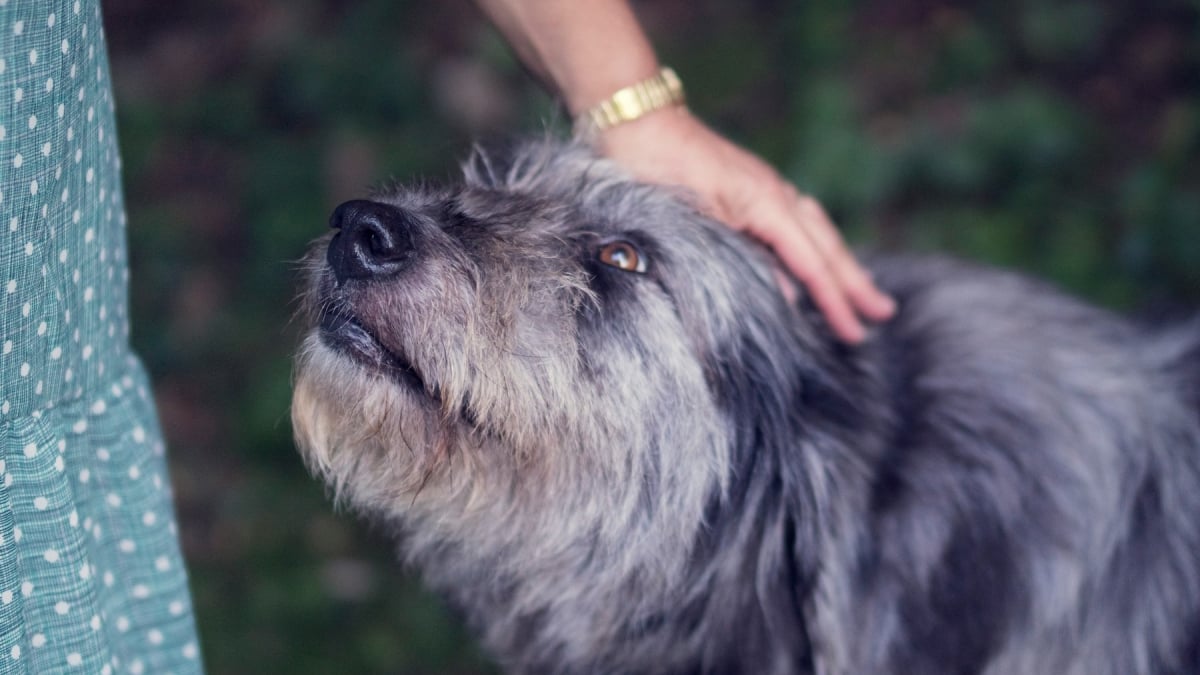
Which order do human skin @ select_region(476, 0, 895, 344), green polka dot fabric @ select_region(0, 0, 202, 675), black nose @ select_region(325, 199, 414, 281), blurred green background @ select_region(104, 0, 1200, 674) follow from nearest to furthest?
green polka dot fabric @ select_region(0, 0, 202, 675)
black nose @ select_region(325, 199, 414, 281)
human skin @ select_region(476, 0, 895, 344)
blurred green background @ select_region(104, 0, 1200, 674)

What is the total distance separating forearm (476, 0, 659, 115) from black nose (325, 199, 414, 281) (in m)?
0.61

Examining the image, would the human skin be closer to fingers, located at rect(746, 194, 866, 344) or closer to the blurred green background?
fingers, located at rect(746, 194, 866, 344)

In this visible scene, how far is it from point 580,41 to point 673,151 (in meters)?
0.30

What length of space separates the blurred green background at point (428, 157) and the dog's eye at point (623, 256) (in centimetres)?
154

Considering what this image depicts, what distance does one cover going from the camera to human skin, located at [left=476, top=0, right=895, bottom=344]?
2.39 meters

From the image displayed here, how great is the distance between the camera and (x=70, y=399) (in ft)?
5.91

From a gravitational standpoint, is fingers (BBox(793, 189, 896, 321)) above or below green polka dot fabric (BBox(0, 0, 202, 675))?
below

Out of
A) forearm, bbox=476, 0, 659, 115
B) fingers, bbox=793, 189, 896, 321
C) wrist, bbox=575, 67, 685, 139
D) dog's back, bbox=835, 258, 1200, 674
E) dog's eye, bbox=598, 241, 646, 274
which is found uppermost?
forearm, bbox=476, 0, 659, 115

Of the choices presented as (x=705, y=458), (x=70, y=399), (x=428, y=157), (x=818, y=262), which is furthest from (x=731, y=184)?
(x=428, y=157)

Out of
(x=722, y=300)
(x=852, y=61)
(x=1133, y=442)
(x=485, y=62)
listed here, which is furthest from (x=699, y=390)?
(x=485, y=62)

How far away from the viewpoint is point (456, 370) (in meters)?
2.01

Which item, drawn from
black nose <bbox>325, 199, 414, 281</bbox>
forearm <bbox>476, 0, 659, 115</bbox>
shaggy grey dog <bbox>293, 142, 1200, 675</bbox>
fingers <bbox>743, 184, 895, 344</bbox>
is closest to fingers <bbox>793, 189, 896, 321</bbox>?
fingers <bbox>743, 184, 895, 344</bbox>

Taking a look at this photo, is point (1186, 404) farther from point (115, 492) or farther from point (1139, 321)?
point (115, 492)

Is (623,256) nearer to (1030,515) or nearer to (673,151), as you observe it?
(673,151)
